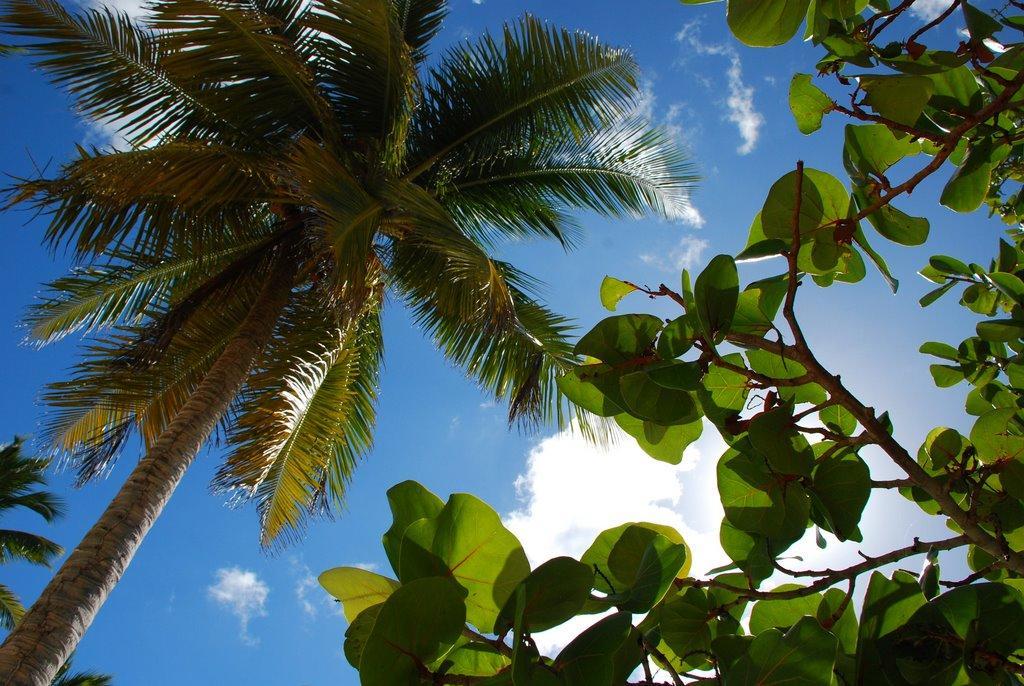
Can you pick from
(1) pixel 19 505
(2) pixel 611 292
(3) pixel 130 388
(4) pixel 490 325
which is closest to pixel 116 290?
(3) pixel 130 388

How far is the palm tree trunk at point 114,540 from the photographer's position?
3.38 metres

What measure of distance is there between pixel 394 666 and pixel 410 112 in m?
6.85

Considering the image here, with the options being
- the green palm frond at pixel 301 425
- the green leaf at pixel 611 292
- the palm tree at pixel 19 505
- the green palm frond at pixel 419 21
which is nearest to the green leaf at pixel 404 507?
the green leaf at pixel 611 292

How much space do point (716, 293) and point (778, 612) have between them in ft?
1.60

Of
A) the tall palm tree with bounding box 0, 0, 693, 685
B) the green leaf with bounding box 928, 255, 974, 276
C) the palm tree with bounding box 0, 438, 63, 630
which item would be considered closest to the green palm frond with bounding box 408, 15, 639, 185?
the tall palm tree with bounding box 0, 0, 693, 685

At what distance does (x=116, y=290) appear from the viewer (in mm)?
6895

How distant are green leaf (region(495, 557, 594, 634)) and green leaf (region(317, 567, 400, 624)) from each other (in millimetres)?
237

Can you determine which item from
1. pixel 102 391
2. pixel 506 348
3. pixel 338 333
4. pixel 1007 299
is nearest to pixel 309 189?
pixel 338 333

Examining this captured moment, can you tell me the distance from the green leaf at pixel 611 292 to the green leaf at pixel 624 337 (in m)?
0.20

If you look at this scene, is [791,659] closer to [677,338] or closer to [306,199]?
[677,338]

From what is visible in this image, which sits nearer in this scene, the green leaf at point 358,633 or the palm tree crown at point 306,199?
the green leaf at point 358,633

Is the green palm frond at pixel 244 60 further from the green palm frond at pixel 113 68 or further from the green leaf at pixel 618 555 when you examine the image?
the green leaf at pixel 618 555

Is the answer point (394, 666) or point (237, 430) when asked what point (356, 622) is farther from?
point (237, 430)

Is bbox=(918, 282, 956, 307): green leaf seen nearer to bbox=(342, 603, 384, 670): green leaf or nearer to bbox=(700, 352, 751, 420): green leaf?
bbox=(700, 352, 751, 420): green leaf
